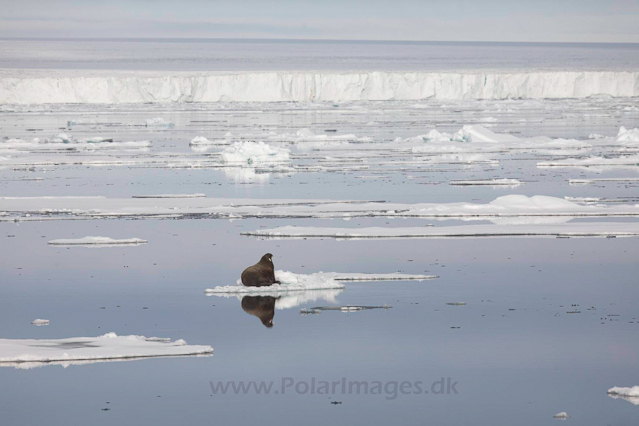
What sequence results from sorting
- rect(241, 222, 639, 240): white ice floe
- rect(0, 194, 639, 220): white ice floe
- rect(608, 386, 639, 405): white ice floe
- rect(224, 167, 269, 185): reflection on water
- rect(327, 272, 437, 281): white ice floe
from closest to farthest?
rect(608, 386, 639, 405): white ice floe
rect(327, 272, 437, 281): white ice floe
rect(241, 222, 639, 240): white ice floe
rect(0, 194, 639, 220): white ice floe
rect(224, 167, 269, 185): reflection on water

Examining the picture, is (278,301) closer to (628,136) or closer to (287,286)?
(287,286)

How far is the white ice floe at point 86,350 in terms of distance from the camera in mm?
5836

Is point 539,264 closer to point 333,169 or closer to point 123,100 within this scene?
point 333,169

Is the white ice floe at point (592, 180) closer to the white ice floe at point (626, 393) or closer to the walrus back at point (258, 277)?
the walrus back at point (258, 277)

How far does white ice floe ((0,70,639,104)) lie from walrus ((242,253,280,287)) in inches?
2084

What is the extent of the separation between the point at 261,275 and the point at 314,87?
54.9 meters

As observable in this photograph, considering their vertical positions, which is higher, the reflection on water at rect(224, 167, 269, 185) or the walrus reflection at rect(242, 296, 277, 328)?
the reflection on water at rect(224, 167, 269, 185)

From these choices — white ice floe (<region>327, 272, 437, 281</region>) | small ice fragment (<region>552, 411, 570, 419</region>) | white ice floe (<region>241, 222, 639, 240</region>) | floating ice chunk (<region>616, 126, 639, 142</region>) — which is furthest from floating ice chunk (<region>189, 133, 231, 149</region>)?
small ice fragment (<region>552, 411, 570, 419</region>)

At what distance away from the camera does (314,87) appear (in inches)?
2448

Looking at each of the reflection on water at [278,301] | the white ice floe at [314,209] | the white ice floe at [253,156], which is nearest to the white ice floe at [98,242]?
the white ice floe at [314,209]

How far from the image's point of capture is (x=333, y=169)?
19.1 m

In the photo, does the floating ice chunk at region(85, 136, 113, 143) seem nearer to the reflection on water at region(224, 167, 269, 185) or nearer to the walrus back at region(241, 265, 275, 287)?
the reflection on water at region(224, 167, 269, 185)

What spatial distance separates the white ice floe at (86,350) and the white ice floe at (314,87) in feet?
179

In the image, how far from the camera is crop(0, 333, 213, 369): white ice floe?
5.84 metres
